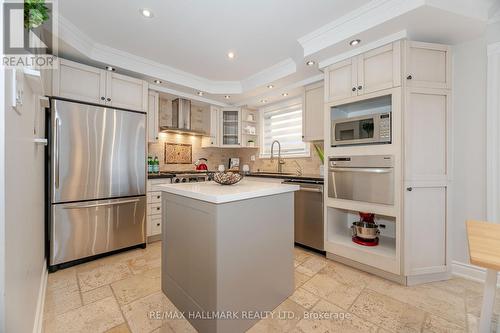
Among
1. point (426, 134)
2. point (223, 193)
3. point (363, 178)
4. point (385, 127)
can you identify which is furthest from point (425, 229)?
point (223, 193)

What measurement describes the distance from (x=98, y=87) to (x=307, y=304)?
3354mm

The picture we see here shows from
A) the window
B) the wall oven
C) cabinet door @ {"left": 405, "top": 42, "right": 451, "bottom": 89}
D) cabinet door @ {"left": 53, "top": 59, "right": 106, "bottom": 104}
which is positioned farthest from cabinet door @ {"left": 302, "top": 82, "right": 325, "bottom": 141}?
cabinet door @ {"left": 53, "top": 59, "right": 106, "bottom": 104}

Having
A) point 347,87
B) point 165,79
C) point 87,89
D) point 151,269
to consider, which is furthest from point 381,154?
point 87,89

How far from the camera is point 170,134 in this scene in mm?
3967

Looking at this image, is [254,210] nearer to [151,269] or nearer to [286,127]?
[151,269]

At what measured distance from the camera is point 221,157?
15.7ft

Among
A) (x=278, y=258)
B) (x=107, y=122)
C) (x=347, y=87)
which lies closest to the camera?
(x=278, y=258)

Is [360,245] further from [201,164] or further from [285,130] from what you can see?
[201,164]

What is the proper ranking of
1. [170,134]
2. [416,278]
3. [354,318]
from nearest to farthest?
[354,318]
[416,278]
[170,134]

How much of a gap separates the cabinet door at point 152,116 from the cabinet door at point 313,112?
2.42m

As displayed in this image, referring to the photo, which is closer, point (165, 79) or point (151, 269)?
point (151, 269)

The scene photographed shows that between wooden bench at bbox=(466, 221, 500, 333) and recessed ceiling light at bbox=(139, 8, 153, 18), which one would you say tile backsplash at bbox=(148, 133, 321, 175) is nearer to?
recessed ceiling light at bbox=(139, 8, 153, 18)

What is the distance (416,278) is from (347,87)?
6.85 ft

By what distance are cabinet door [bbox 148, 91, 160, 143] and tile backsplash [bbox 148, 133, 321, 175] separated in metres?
0.41
